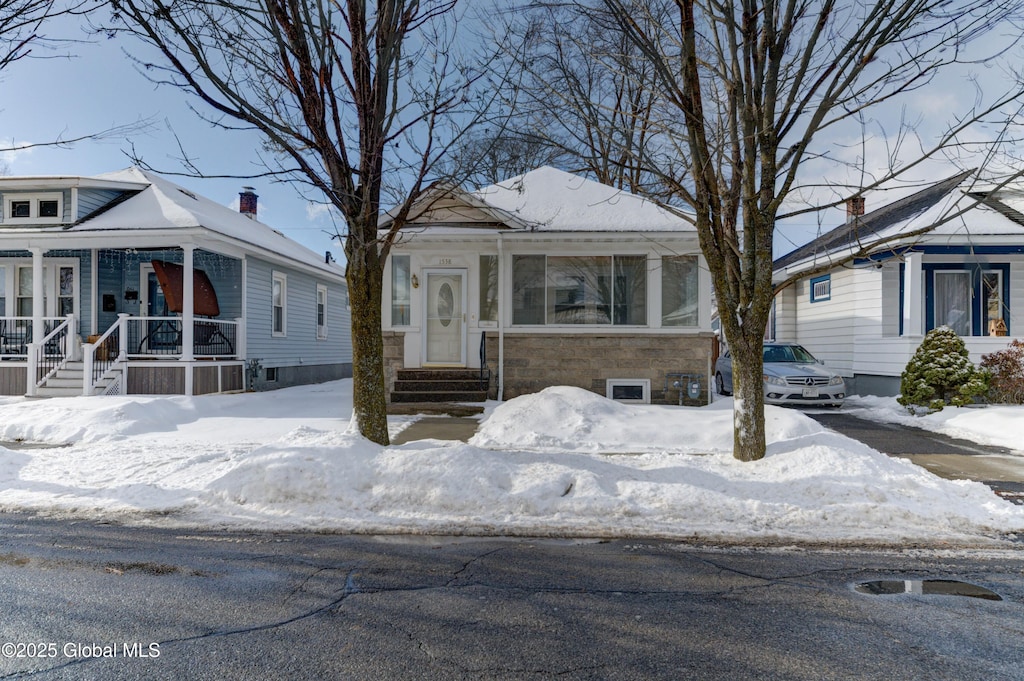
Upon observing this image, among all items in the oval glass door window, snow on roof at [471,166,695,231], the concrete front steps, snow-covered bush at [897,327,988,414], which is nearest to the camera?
snow-covered bush at [897,327,988,414]

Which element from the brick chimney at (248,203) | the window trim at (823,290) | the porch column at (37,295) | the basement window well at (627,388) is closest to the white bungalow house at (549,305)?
the basement window well at (627,388)

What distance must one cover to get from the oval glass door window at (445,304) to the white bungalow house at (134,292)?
18.4 ft

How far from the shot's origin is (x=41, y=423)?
925cm

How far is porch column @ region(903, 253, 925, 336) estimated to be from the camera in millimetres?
13531

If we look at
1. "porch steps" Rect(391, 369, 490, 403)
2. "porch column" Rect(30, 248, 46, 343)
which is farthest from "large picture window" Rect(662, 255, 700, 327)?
"porch column" Rect(30, 248, 46, 343)

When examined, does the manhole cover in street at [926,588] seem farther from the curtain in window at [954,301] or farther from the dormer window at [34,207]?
the dormer window at [34,207]

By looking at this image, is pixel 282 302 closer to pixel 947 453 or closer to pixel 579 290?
pixel 579 290

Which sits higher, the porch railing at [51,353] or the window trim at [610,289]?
A: the window trim at [610,289]

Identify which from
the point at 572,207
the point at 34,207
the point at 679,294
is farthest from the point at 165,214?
the point at 679,294

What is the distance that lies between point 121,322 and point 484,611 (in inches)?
527

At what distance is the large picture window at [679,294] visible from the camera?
1304 centimetres

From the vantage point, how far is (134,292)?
15.8 metres

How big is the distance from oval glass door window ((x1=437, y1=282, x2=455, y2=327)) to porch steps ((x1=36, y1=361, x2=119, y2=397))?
7.75 metres

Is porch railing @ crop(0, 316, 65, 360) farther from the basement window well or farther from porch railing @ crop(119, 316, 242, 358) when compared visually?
the basement window well
